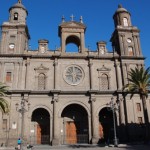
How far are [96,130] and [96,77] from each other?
8.91m

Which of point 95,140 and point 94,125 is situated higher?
point 94,125

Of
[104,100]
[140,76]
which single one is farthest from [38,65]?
[140,76]

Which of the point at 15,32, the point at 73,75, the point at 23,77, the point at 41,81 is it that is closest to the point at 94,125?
the point at 73,75

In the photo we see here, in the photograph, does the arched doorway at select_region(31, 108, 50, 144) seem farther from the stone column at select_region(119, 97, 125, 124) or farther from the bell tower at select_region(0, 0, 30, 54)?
the stone column at select_region(119, 97, 125, 124)

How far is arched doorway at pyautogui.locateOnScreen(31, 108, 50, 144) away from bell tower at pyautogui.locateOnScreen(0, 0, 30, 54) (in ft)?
35.1

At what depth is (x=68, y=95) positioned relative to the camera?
35094 mm

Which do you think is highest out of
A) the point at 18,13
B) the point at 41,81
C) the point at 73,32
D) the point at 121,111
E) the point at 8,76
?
the point at 18,13

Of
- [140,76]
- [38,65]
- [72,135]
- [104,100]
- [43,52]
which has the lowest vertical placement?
[72,135]

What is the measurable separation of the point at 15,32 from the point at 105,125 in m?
22.5

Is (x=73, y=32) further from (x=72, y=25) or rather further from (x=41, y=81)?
(x=41, y=81)

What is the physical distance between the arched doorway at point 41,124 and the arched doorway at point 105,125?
8.75 meters

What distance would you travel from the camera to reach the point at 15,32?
127 feet

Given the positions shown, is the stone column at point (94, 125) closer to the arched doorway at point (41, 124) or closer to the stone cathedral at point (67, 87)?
the stone cathedral at point (67, 87)

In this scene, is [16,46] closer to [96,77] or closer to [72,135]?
[96,77]
